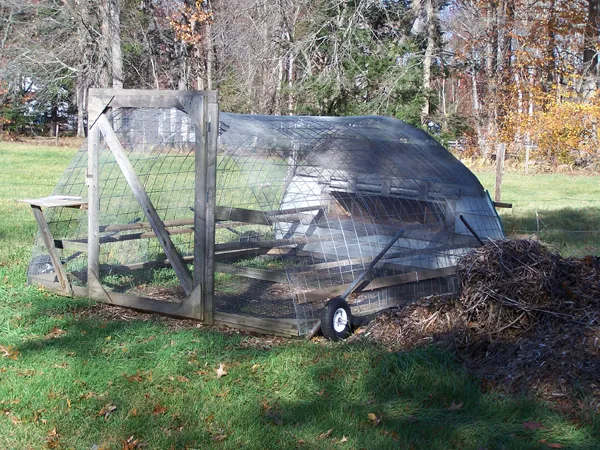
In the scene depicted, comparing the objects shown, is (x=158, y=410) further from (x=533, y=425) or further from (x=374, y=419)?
(x=533, y=425)

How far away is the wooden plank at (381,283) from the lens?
666 cm

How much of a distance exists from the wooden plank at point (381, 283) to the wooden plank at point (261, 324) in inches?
10.9

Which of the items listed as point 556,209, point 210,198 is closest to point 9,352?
point 210,198

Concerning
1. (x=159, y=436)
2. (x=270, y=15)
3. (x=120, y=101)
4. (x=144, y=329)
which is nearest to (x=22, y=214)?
(x=120, y=101)

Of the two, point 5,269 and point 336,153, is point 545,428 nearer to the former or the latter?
point 336,153

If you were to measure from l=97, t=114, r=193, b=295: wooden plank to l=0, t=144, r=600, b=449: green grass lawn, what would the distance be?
21.9 inches

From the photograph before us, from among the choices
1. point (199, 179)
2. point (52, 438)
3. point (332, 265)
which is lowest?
point (52, 438)

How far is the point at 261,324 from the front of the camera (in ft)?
22.5

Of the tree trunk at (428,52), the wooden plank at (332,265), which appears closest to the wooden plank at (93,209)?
the wooden plank at (332,265)

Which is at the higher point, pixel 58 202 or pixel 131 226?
pixel 58 202

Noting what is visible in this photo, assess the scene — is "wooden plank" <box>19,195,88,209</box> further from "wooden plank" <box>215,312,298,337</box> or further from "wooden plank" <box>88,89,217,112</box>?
"wooden plank" <box>215,312,298,337</box>

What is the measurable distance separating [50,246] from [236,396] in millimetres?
3665

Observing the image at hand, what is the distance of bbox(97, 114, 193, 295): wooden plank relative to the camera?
7.28 meters

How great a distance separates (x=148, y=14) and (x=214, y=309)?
1118 inches
